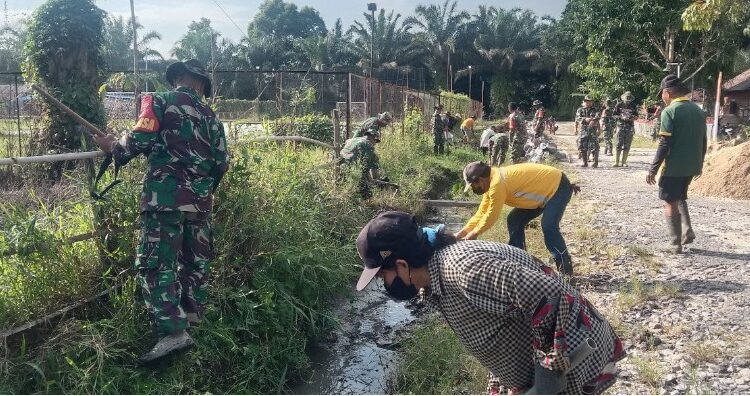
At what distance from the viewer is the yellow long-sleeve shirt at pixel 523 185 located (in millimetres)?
4445

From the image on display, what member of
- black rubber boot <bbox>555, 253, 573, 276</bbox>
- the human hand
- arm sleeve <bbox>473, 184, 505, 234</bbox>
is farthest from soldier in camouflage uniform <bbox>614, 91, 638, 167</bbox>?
the human hand

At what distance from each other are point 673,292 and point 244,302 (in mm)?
3289

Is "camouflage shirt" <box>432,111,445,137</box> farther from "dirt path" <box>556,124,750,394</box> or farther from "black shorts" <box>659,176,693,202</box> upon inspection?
"black shorts" <box>659,176,693,202</box>

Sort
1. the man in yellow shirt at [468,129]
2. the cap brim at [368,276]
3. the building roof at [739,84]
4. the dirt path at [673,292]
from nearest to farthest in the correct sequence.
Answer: the cap brim at [368,276] → the dirt path at [673,292] → the man in yellow shirt at [468,129] → the building roof at [739,84]

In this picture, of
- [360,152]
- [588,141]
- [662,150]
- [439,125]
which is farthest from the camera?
[439,125]

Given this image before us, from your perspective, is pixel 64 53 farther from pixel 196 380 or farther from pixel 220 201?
pixel 196 380

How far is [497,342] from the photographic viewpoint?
2.01 m

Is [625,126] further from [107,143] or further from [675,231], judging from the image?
[107,143]

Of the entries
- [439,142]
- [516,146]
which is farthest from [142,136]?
[439,142]

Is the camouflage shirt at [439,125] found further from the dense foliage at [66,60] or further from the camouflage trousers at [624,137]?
the dense foliage at [66,60]

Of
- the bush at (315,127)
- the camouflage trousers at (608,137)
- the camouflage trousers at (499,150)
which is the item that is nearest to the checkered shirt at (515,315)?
the bush at (315,127)

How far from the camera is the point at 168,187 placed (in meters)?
3.30

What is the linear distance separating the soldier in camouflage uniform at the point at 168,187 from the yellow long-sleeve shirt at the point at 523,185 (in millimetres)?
2011

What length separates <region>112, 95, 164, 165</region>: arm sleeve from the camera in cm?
320
